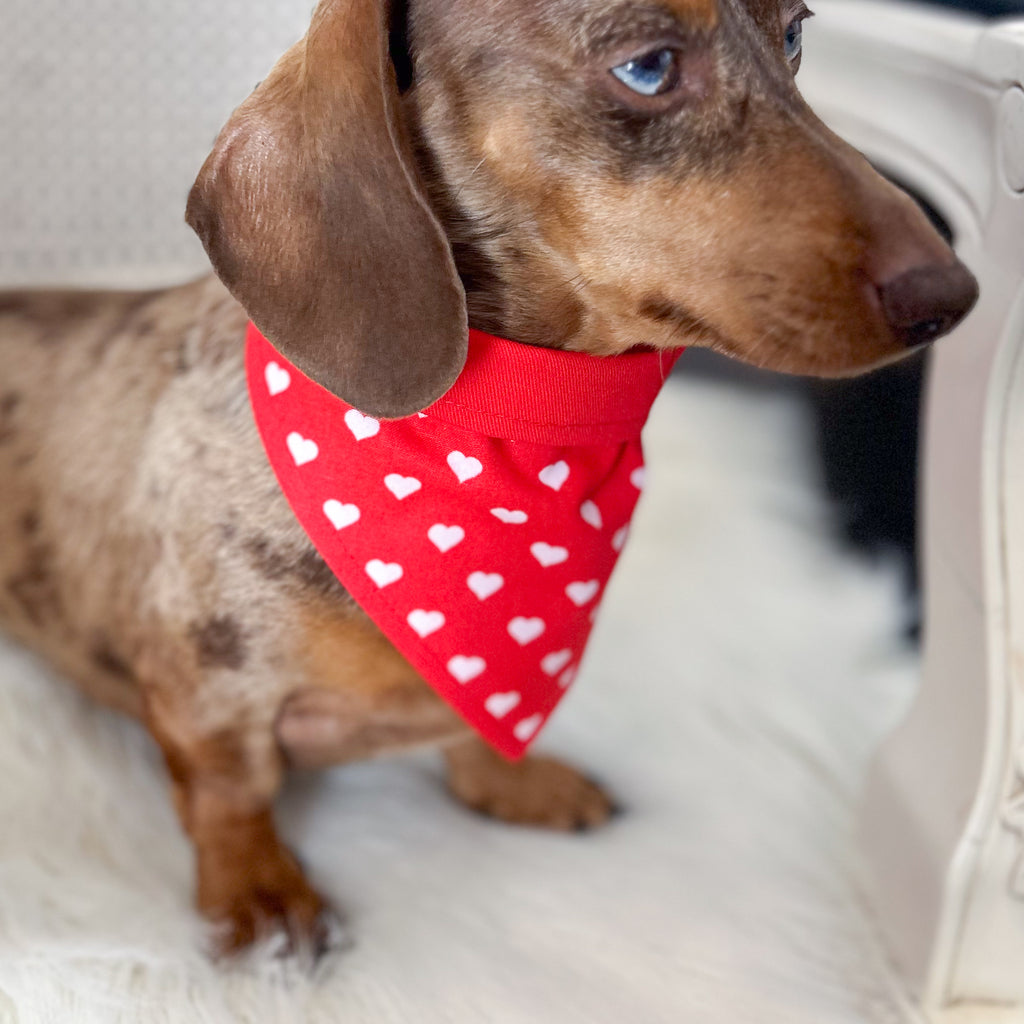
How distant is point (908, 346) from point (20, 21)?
1.53 m

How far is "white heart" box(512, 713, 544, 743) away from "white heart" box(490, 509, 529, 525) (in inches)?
9.9

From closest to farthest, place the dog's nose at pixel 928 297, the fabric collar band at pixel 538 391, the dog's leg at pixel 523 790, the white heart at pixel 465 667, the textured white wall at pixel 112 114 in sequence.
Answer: the dog's nose at pixel 928 297
the fabric collar band at pixel 538 391
the white heart at pixel 465 667
the dog's leg at pixel 523 790
the textured white wall at pixel 112 114

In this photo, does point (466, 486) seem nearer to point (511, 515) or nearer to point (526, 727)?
point (511, 515)

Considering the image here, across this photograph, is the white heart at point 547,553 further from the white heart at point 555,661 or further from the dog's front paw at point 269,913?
the dog's front paw at point 269,913

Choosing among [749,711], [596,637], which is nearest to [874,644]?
[749,711]

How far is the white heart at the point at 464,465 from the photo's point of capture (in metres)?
1.12

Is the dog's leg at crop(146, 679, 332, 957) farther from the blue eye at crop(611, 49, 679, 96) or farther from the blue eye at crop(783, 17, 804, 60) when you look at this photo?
the blue eye at crop(783, 17, 804, 60)

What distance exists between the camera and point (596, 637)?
6.07 ft

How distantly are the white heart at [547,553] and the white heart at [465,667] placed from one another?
123mm

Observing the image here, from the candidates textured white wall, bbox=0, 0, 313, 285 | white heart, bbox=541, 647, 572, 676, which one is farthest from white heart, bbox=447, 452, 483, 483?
textured white wall, bbox=0, 0, 313, 285

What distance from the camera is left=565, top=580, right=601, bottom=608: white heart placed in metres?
1.22

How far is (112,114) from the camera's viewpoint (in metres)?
1.91

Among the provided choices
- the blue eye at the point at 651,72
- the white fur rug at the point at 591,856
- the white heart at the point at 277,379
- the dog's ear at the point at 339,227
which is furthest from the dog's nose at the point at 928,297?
the white fur rug at the point at 591,856

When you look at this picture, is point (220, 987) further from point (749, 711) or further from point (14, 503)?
point (749, 711)
